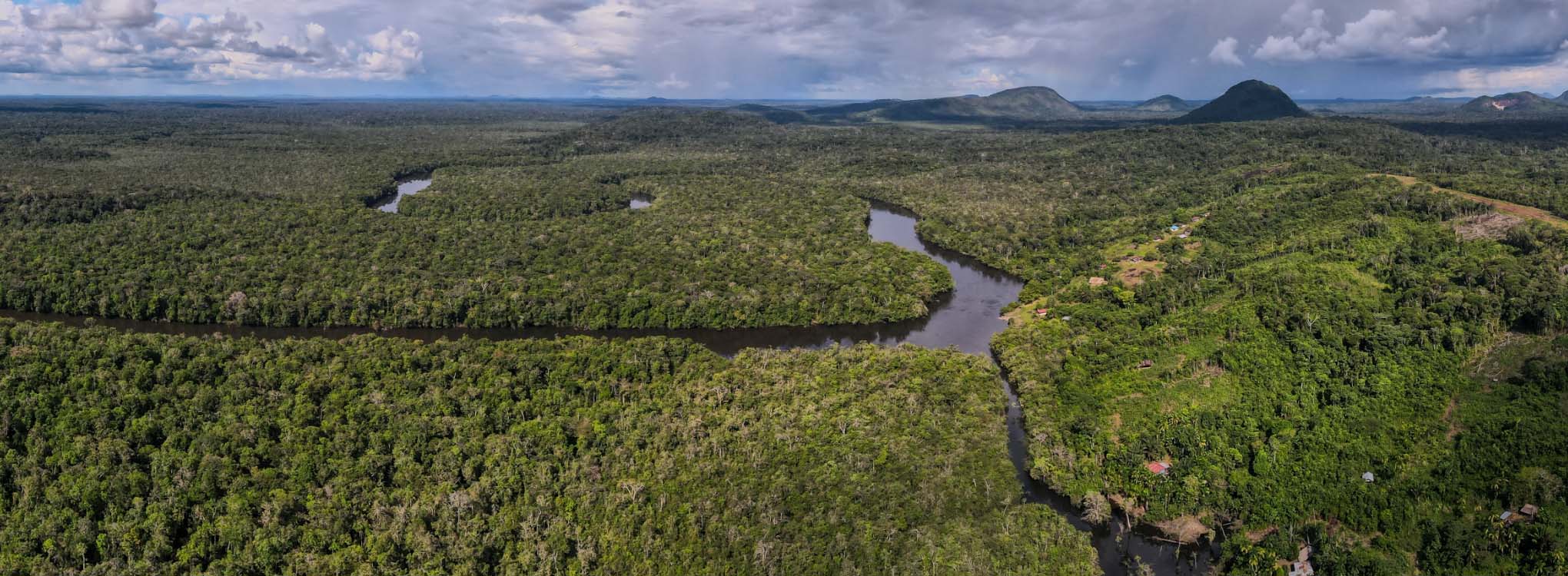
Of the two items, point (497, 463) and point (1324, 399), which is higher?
point (1324, 399)

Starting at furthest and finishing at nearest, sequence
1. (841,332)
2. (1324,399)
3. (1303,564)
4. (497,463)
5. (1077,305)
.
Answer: (1077,305)
(841,332)
(1324,399)
(497,463)
(1303,564)

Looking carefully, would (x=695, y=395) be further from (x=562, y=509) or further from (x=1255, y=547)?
(x=1255, y=547)

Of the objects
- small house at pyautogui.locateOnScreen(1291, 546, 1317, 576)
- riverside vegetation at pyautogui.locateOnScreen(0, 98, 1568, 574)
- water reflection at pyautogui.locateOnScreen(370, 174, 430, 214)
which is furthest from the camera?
water reflection at pyautogui.locateOnScreen(370, 174, 430, 214)

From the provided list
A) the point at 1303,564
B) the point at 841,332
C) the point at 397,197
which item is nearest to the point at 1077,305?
the point at 841,332

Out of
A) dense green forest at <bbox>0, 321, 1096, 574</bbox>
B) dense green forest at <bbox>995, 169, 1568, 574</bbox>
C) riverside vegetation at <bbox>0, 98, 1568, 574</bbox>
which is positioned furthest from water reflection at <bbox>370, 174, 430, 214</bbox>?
dense green forest at <bbox>995, 169, 1568, 574</bbox>

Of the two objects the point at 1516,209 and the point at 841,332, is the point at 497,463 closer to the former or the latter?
the point at 841,332

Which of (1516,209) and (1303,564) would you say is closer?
(1303,564)

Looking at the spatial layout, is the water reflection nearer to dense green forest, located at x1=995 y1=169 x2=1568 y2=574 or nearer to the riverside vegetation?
the riverside vegetation
